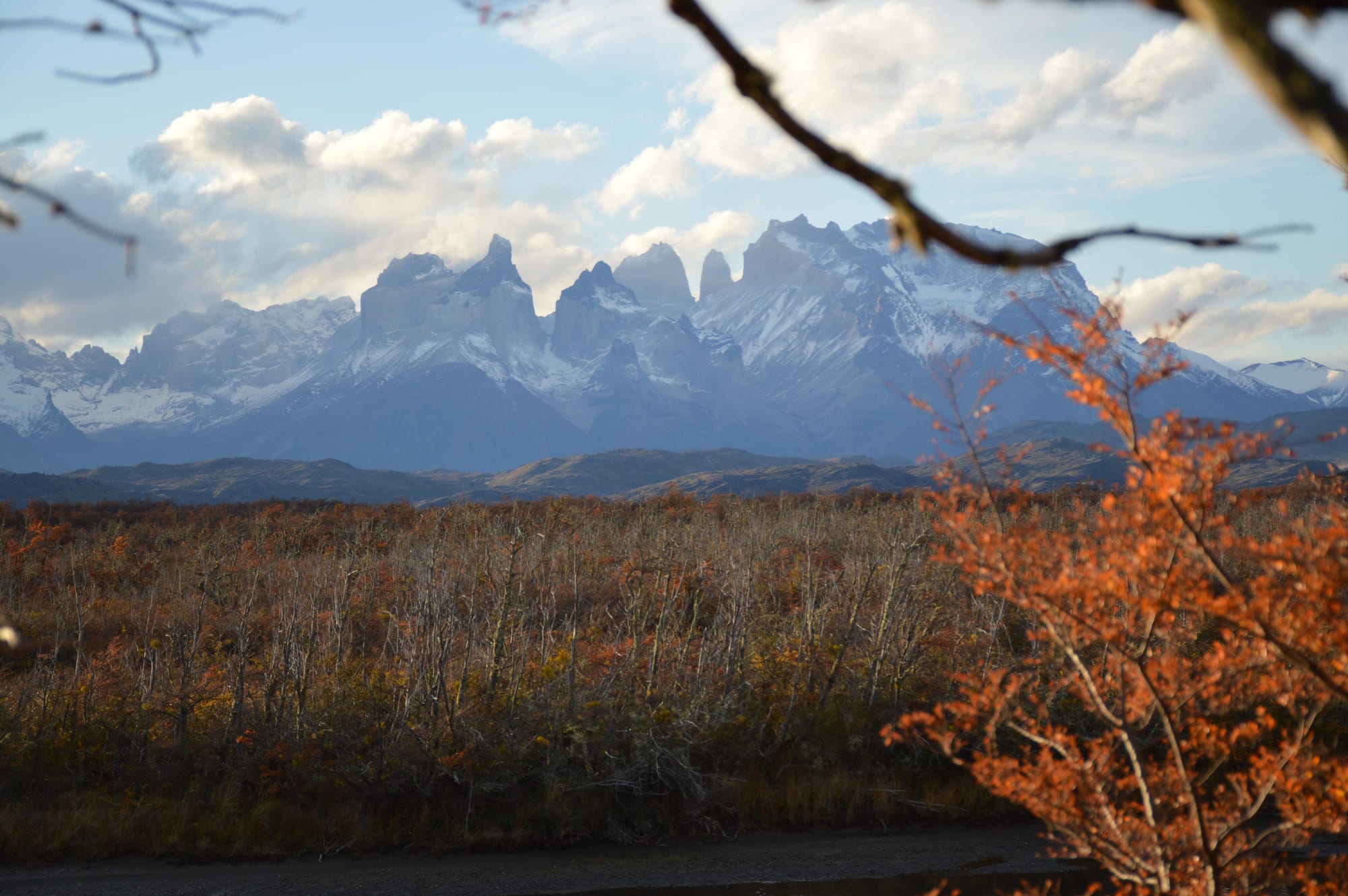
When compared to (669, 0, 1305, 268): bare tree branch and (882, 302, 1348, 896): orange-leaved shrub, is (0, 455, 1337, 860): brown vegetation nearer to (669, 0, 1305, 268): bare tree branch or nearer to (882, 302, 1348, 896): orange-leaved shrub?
(882, 302, 1348, 896): orange-leaved shrub

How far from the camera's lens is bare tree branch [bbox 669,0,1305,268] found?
5.37 ft

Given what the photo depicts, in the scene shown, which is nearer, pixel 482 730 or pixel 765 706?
pixel 482 730

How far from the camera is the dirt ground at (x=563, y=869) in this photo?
36.5ft

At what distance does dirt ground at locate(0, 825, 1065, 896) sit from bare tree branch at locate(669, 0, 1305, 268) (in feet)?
36.5

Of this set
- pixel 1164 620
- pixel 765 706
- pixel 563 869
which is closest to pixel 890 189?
pixel 1164 620

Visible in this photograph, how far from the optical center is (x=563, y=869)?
11656mm

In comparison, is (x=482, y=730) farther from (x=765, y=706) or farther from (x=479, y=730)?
(x=765, y=706)

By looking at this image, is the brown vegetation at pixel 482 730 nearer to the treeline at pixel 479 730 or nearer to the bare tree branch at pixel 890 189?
the treeline at pixel 479 730

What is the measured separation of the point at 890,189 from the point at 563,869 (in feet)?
38.3

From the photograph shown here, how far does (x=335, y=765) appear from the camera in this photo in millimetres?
12156

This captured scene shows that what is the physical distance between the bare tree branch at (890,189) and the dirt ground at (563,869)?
11.1 metres

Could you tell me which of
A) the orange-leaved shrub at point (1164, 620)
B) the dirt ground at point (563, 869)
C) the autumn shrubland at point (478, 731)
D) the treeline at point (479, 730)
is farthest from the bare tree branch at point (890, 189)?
the dirt ground at point (563, 869)

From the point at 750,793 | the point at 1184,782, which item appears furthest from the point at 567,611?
the point at 1184,782

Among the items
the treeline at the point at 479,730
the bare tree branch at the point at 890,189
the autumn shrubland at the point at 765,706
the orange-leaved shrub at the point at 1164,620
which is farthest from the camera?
the treeline at the point at 479,730
